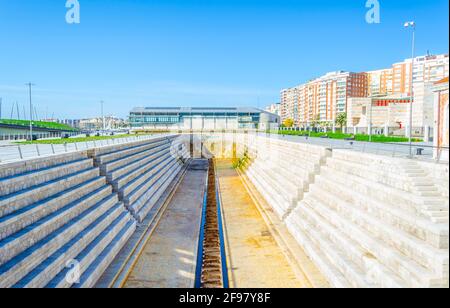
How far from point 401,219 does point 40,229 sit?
35.0 feet

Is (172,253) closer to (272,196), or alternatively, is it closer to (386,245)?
(386,245)

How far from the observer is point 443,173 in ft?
38.5

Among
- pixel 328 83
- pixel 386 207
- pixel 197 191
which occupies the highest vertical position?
pixel 328 83

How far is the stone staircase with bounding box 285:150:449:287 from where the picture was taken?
367 inches

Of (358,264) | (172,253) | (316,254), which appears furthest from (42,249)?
(358,264)

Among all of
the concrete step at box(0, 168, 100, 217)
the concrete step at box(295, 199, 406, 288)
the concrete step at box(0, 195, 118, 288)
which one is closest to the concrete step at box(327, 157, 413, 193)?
the concrete step at box(295, 199, 406, 288)

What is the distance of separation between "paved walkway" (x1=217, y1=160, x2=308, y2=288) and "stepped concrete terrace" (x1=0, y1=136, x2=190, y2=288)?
16.0 ft

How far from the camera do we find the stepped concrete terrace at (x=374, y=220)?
944 centimetres

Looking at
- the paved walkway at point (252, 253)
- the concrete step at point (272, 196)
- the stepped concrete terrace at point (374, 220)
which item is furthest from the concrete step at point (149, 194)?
the stepped concrete terrace at point (374, 220)

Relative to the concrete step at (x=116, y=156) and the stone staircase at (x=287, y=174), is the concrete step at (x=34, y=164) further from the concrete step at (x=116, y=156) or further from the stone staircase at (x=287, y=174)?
the stone staircase at (x=287, y=174)

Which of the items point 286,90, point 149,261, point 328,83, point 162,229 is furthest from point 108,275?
point 286,90
